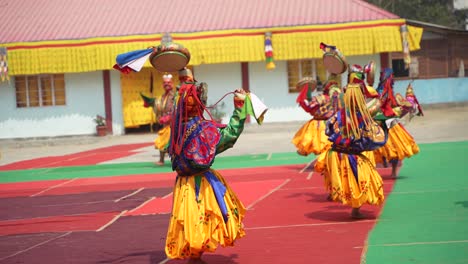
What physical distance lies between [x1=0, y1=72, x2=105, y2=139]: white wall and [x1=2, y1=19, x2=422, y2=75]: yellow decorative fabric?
45.2 inches

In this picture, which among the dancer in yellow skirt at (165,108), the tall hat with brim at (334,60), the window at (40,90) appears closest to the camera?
the tall hat with brim at (334,60)

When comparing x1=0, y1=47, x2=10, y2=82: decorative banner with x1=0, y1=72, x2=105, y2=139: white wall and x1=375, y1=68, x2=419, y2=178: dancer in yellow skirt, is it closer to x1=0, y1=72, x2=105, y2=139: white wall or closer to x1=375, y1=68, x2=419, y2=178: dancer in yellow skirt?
x1=0, y1=72, x2=105, y2=139: white wall

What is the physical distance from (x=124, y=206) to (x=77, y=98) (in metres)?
18.0

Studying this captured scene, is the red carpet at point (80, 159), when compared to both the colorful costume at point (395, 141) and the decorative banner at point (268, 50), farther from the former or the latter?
the colorful costume at point (395, 141)

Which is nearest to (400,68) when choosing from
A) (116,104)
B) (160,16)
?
(160,16)

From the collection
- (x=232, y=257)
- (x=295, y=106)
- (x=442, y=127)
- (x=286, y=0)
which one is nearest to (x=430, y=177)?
(x=232, y=257)

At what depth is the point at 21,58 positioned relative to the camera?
28.5 meters

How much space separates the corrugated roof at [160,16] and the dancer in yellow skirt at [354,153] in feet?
59.9

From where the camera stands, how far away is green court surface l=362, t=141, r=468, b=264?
287 inches

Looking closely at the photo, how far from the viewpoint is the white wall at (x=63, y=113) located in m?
29.3

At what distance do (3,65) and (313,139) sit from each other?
1679cm

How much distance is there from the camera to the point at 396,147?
43.6 feet

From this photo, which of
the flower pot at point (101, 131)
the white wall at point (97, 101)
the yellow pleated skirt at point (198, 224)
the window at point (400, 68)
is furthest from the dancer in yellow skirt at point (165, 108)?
the window at point (400, 68)

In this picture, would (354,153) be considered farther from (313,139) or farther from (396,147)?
(313,139)
